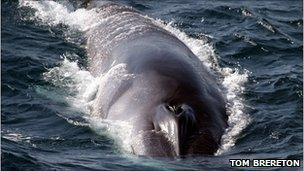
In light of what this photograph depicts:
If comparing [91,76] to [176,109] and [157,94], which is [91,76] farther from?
[176,109]

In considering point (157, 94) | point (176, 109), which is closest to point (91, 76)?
point (157, 94)

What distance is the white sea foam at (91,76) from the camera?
12.8m

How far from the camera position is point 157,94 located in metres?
12.5

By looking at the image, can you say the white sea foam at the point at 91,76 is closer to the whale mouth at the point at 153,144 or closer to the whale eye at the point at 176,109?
the whale mouth at the point at 153,144

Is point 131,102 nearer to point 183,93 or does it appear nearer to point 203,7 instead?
point 183,93

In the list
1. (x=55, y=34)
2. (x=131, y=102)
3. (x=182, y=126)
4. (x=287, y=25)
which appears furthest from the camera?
(x=287, y=25)

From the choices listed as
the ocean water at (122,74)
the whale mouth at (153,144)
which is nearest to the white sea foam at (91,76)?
the ocean water at (122,74)

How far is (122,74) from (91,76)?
96.9 inches

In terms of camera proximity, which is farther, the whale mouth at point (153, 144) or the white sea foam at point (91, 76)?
the white sea foam at point (91, 76)

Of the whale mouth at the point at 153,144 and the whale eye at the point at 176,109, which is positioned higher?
the whale eye at the point at 176,109

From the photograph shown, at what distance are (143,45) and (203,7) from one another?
A: 29.3 ft

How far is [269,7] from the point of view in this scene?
24.3m

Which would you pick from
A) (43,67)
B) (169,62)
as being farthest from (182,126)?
(43,67)

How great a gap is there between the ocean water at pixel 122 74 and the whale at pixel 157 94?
24 cm
